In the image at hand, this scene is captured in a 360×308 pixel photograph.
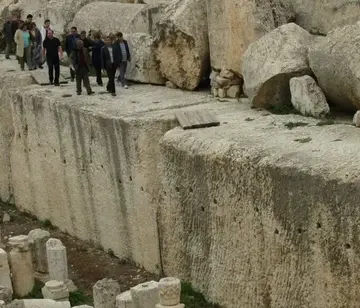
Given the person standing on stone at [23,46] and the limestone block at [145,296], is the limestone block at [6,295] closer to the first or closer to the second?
the limestone block at [145,296]

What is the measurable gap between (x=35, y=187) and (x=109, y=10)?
4.18m

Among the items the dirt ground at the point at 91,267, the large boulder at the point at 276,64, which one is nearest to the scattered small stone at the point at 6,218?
the dirt ground at the point at 91,267

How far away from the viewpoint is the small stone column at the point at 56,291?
13.5m

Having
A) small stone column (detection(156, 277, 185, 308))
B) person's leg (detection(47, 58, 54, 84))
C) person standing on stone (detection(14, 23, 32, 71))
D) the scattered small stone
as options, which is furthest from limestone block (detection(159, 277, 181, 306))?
person standing on stone (detection(14, 23, 32, 71))

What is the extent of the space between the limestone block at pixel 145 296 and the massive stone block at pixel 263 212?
110 cm

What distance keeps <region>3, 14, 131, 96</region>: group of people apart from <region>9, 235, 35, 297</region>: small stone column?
3377 mm

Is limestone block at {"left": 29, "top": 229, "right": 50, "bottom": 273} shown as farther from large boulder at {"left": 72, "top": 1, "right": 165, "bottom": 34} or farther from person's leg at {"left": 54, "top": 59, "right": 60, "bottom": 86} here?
large boulder at {"left": 72, "top": 1, "right": 165, "bottom": 34}

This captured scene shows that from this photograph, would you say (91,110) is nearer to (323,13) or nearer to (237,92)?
(237,92)

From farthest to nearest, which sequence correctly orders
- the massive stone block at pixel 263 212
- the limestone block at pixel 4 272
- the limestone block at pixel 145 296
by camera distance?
1. the limestone block at pixel 4 272
2. the limestone block at pixel 145 296
3. the massive stone block at pixel 263 212

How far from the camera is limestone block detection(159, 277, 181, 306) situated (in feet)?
37.1

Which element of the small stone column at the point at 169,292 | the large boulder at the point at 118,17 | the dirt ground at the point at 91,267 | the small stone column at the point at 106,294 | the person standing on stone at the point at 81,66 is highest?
the large boulder at the point at 118,17

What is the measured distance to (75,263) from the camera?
15.5 meters

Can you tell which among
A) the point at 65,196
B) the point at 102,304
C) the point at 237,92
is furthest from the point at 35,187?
the point at 102,304

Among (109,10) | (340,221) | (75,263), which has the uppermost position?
(109,10)
